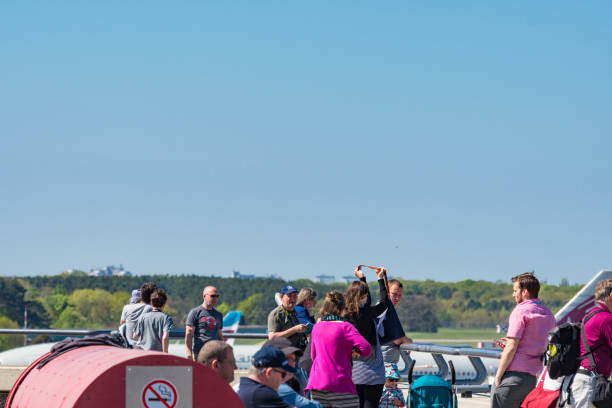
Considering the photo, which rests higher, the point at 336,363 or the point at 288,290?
the point at 288,290

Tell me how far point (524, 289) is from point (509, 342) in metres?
0.49

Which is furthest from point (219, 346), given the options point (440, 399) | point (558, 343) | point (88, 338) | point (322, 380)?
point (440, 399)

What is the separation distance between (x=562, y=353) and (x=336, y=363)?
1.90 m

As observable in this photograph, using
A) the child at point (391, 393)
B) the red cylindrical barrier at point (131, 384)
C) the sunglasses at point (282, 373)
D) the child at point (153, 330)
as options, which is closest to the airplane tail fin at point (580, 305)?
the child at point (391, 393)

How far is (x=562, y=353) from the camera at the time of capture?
→ 25.9 ft

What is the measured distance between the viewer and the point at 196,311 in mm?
11461

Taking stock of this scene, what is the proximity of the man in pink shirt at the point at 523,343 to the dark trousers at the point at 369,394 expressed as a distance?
3.77ft

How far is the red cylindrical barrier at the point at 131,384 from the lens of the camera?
541cm

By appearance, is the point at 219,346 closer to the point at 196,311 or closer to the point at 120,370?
the point at 120,370

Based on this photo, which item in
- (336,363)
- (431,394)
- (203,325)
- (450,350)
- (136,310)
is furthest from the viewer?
(450,350)

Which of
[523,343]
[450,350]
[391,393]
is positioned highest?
[523,343]

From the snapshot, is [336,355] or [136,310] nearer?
[336,355]

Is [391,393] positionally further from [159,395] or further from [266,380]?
[159,395]

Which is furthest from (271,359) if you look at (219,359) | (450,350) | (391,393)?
(450,350)
